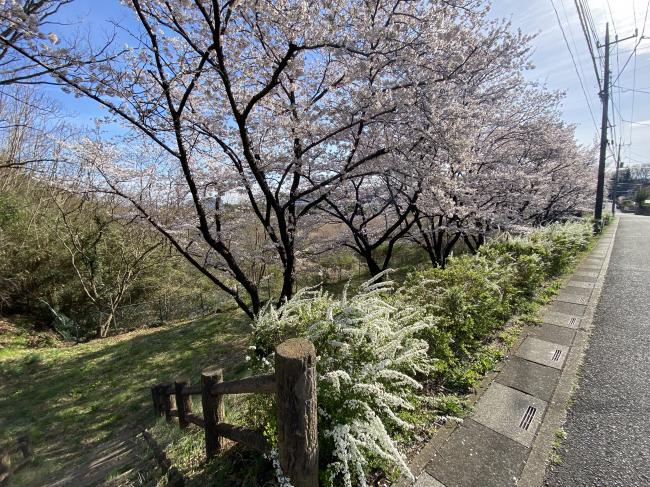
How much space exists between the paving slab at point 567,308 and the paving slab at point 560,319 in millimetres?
145

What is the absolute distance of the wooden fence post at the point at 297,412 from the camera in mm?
1587

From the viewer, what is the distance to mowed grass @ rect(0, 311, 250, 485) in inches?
188

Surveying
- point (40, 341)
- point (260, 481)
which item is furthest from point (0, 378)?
point (260, 481)

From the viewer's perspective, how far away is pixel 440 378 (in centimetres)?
306

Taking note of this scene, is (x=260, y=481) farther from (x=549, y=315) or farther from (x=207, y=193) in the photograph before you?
(x=207, y=193)

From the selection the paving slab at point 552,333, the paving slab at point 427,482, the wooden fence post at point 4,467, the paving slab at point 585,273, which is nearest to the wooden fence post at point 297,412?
the paving slab at point 427,482

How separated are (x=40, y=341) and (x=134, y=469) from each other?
10.0 m

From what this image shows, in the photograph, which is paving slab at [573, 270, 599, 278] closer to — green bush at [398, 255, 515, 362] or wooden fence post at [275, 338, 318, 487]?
green bush at [398, 255, 515, 362]

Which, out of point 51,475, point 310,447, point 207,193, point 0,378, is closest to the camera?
point 310,447

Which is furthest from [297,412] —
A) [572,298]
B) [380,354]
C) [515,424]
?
[572,298]

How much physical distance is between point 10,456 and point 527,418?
616 cm

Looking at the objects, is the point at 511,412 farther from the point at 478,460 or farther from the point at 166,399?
the point at 166,399

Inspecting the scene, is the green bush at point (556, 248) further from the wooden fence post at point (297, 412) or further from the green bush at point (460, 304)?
the wooden fence post at point (297, 412)

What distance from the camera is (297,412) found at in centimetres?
161
